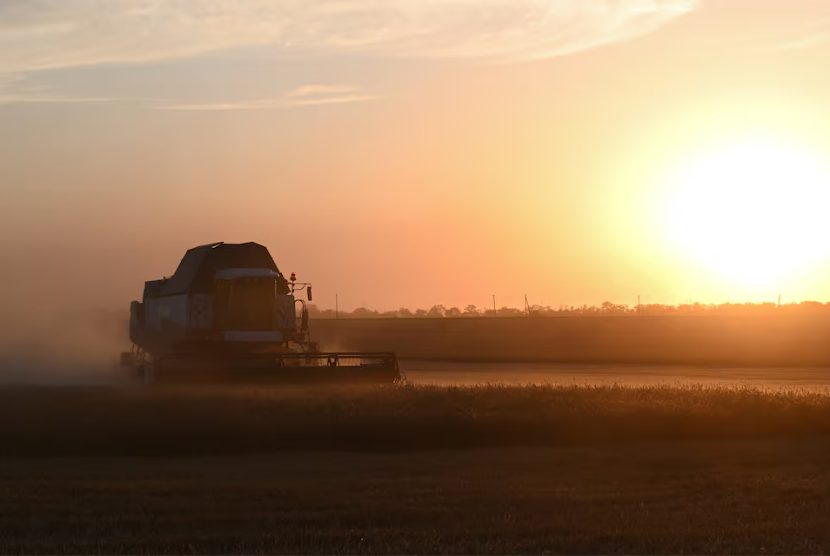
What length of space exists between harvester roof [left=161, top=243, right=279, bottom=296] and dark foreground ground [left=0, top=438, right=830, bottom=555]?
16.4 m

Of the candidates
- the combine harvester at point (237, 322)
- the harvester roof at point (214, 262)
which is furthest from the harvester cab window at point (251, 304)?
the harvester roof at point (214, 262)

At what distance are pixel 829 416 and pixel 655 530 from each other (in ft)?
49.9

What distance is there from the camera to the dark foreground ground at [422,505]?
40.6 feet

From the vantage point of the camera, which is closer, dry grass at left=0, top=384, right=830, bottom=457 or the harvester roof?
dry grass at left=0, top=384, right=830, bottom=457

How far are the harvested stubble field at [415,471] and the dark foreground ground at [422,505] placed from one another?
4cm

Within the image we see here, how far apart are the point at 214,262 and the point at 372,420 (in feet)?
47.6

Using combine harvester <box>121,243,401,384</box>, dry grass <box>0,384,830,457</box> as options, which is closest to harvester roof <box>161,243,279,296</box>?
combine harvester <box>121,243,401,384</box>

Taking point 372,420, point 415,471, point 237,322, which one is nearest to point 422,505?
point 415,471

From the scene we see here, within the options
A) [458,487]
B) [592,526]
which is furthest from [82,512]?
[592,526]

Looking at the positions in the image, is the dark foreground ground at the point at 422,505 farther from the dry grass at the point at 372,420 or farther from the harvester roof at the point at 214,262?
the harvester roof at the point at 214,262

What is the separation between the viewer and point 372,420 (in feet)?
79.3

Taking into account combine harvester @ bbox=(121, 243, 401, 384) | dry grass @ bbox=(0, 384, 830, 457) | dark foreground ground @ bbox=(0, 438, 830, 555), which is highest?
combine harvester @ bbox=(121, 243, 401, 384)

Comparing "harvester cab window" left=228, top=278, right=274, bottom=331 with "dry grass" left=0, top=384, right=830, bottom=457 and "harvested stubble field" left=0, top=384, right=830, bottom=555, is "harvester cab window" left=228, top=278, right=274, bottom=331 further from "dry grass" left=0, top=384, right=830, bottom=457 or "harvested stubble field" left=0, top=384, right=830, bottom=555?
"dry grass" left=0, top=384, right=830, bottom=457

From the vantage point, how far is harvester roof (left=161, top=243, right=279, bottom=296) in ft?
120
